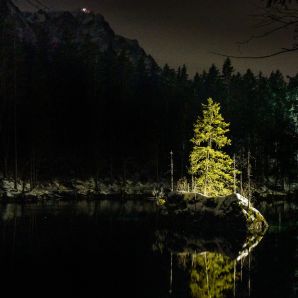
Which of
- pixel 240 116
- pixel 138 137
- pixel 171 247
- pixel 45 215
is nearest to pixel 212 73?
pixel 240 116

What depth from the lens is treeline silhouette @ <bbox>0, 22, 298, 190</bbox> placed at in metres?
54.2

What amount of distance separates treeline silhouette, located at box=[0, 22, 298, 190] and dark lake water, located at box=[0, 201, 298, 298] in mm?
25586

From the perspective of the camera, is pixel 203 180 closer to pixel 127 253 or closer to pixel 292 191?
pixel 127 253

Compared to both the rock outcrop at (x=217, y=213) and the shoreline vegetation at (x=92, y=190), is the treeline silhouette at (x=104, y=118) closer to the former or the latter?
the shoreline vegetation at (x=92, y=190)

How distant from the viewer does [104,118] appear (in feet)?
217

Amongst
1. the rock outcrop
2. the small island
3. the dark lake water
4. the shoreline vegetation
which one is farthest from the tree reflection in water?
the shoreline vegetation

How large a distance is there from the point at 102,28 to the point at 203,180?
461 ft

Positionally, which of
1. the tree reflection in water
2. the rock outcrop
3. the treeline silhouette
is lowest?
the tree reflection in water

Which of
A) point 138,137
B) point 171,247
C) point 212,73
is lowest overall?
point 171,247

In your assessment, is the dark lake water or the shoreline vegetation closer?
the dark lake water

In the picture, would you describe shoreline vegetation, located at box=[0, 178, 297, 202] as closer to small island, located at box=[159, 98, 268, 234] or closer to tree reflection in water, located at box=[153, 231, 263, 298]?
small island, located at box=[159, 98, 268, 234]

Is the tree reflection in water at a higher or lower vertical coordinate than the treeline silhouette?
lower

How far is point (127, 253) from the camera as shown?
824 inches

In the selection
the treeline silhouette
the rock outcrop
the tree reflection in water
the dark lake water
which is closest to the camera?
the dark lake water
